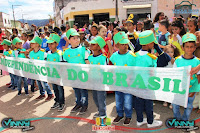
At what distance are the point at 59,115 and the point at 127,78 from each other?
1.98 meters

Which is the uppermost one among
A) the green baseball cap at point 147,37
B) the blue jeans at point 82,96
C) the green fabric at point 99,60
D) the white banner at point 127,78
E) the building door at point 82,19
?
the building door at point 82,19

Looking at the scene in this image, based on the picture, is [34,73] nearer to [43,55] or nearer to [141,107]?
[43,55]

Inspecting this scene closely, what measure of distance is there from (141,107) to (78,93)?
1609mm

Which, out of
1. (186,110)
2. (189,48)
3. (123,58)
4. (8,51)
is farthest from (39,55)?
(186,110)

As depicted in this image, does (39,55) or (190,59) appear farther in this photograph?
(39,55)

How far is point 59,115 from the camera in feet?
13.5

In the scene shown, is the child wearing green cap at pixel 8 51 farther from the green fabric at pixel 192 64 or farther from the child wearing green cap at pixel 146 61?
the green fabric at pixel 192 64

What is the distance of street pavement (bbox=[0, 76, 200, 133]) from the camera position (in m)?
3.45

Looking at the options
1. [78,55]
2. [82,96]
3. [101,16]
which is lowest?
[82,96]

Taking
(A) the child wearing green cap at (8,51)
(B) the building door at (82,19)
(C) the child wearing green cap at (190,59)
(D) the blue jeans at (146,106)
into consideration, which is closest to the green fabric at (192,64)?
(C) the child wearing green cap at (190,59)

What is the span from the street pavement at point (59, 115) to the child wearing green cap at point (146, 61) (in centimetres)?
13

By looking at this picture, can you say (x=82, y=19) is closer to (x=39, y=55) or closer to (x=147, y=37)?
(x=39, y=55)

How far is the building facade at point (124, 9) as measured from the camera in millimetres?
23125

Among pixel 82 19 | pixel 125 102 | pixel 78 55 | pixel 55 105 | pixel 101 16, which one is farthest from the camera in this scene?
pixel 82 19
